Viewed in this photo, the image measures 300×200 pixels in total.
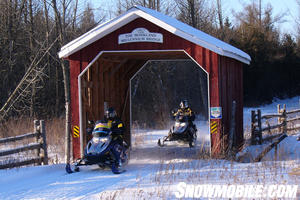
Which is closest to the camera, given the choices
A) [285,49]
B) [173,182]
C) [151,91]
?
[173,182]

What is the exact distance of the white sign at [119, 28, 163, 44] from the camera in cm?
1200

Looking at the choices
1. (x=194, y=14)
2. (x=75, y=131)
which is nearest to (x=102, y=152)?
(x=75, y=131)

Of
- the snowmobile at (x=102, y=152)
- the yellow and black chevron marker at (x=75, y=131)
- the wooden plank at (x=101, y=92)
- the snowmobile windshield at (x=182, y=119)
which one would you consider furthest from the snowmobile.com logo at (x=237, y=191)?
the snowmobile windshield at (x=182, y=119)

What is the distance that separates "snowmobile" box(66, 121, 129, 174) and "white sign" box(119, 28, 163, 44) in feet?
10.0

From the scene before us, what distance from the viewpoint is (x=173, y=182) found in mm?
7973

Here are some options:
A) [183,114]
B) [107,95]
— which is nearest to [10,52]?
[107,95]

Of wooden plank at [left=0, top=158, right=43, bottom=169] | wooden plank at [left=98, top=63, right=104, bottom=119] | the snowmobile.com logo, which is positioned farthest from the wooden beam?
the snowmobile.com logo

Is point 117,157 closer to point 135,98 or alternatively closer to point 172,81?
point 135,98

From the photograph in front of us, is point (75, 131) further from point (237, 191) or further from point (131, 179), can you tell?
point (237, 191)

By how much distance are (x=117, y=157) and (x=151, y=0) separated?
66.7 ft

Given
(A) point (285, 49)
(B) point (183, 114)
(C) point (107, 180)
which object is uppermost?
(A) point (285, 49)

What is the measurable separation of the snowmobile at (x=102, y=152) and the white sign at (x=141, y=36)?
3.06m

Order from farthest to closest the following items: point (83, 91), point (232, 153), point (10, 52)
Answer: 1. point (10, 52)
2. point (83, 91)
3. point (232, 153)

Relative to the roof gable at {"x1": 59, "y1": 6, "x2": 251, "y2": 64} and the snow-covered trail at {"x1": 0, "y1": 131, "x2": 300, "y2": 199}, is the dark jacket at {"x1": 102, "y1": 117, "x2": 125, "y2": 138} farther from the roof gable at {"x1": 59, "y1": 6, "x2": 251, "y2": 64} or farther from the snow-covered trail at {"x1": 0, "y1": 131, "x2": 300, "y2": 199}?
the roof gable at {"x1": 59, "y1": 6, "x2": 251, "y2": 64}
